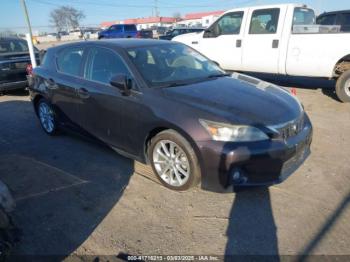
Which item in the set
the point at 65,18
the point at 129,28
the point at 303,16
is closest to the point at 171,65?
the point at 303,16

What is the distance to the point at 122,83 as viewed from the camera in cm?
375

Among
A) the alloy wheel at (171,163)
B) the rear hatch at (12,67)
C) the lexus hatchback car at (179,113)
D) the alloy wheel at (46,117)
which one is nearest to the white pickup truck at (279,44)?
the lexus hatchback car at (179,113)

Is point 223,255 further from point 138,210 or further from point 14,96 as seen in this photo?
point 14,96

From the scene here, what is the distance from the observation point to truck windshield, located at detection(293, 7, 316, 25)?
303 inches

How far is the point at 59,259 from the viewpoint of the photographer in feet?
8.84

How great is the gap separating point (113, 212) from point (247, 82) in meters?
2.42

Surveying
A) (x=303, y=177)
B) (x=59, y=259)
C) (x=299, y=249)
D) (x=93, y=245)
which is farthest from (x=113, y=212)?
(x=303, y=177)

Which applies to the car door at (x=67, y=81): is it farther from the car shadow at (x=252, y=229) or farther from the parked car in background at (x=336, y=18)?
the parked car in background at (x=336, y=18)

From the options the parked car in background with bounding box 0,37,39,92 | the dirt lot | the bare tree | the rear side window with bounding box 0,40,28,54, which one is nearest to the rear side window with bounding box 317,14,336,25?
the dirt lot

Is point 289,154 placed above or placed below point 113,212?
above

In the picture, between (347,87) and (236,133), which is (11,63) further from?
(347,87)

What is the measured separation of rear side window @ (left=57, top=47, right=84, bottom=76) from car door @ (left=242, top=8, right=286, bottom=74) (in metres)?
4.78

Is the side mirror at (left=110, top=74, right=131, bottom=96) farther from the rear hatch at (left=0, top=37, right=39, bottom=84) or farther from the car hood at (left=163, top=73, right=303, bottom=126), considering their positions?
the rear hatch at (left=0, top=37, right=39, bottom=84)

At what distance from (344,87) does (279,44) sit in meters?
1.75
